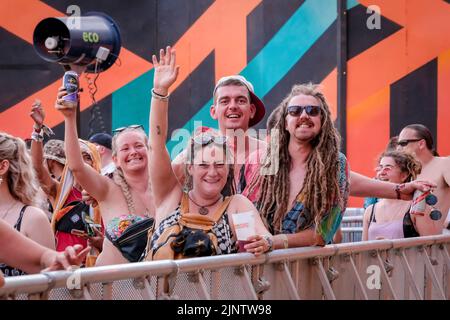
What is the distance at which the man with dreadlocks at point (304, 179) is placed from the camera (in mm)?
4793

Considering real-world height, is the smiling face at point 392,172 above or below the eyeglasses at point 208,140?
above

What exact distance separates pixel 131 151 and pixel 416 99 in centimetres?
409

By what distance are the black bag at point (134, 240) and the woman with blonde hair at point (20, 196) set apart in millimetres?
431

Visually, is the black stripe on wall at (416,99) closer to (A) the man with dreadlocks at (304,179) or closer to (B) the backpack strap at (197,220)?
(A) the man with dreadlocks at (304,179)

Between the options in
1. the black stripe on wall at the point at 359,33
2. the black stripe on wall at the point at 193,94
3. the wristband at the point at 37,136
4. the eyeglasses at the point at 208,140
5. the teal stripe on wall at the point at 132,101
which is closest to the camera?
the eyeglasses at the point at 208,140

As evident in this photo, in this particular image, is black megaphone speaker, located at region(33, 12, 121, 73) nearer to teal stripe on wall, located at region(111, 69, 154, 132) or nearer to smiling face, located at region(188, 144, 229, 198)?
teal stripe on wall, located at region(111, 69, 154, 132)

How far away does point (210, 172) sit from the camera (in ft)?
14.6

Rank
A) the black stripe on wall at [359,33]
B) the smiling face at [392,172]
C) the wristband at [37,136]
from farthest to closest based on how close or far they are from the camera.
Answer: the black stripe on wall at [359,33] → the smiling face at [392,172] → the wristband at [37,136]

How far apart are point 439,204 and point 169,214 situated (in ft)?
10.5

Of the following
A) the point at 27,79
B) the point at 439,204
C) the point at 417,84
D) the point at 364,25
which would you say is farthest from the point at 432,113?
the point at 27,79

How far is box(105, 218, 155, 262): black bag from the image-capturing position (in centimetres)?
469

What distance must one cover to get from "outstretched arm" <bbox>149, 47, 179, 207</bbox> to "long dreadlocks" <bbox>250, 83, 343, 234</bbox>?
611 millimetres

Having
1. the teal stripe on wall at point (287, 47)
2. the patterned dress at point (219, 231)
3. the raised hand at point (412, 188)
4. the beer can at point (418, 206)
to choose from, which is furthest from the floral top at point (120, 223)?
the teal stripe on wall at point (287, 47)

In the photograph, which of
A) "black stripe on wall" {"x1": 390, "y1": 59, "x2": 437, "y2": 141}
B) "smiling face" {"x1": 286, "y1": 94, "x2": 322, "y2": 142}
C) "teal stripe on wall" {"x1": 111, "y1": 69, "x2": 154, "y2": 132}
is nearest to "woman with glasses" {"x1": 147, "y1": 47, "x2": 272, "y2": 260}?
"smiling face" {"x1": 286, "y1": 94, "x2": 322, "y2": 142}
